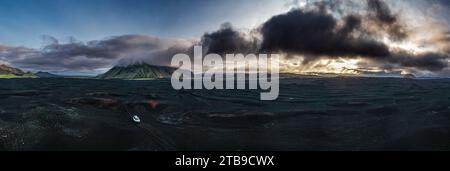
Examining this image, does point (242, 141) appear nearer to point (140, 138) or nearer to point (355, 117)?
point (140, 138)

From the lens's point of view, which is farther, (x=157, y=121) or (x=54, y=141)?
(x=157, y=121)

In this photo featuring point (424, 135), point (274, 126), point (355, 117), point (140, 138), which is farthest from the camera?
point (355, 117)

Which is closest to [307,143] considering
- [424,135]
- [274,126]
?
[274,126]
